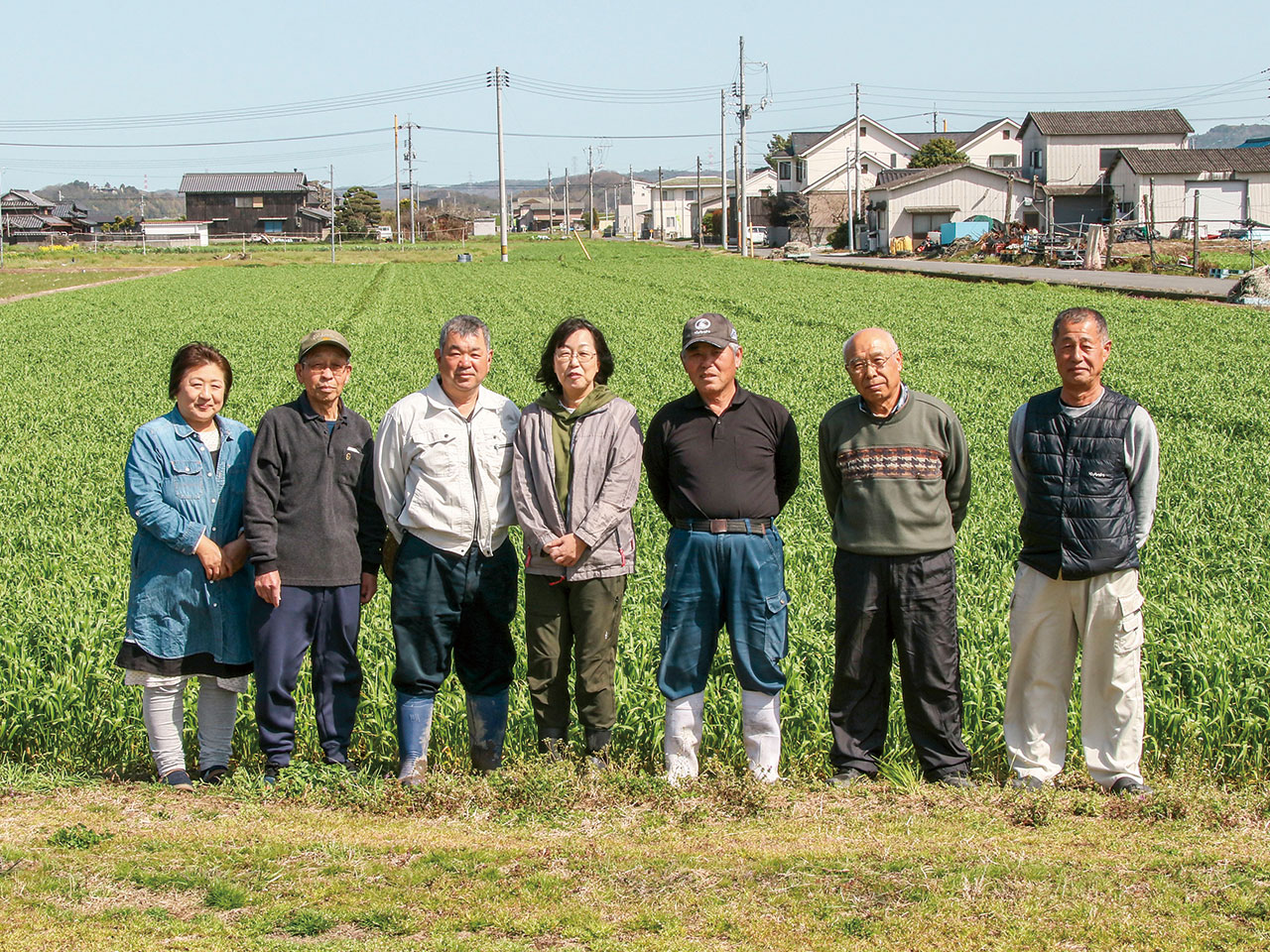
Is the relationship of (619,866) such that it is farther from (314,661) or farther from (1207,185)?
(1207,185)

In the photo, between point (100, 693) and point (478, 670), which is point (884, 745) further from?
point (100, 693)

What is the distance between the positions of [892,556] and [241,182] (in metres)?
101

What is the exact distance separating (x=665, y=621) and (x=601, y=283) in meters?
34.6

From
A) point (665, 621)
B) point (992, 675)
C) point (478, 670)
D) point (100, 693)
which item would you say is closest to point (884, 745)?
point (992, 675)

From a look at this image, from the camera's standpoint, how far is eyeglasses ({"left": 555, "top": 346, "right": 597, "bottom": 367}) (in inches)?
189

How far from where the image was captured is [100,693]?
5605mm

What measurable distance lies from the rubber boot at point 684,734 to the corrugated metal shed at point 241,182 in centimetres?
9600

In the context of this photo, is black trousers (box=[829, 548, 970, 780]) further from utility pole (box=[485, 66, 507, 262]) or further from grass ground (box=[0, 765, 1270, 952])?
utility pole (box=[485, 66, 507, 262])

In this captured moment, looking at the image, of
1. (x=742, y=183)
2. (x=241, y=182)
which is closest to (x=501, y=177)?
(x=742, y=183)

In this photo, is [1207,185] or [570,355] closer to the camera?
[570,355]

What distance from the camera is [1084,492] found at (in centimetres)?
470

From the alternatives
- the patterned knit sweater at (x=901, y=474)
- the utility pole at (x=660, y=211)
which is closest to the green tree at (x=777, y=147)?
the utility pole at (x=660, y=211)

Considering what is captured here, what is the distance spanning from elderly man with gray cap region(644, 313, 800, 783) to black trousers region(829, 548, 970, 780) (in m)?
0.29

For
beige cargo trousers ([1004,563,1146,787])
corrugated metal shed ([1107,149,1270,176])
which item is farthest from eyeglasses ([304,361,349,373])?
corrugated metal shed ([1107,149,1270,176])
